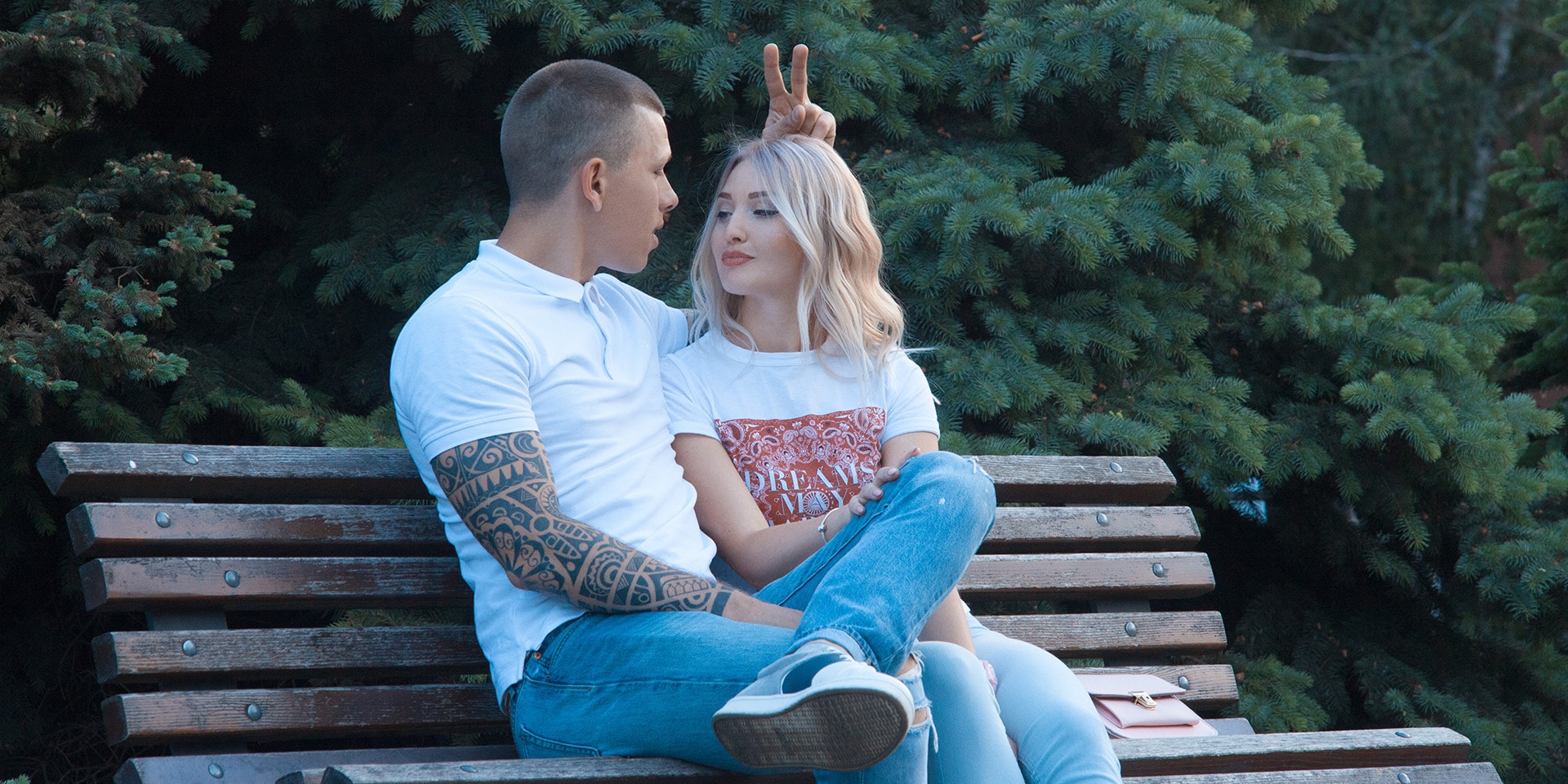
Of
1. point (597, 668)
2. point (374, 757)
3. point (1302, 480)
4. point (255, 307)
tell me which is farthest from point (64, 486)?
point (1302, 480)

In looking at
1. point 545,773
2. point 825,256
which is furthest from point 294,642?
point 825,256

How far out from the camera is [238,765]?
7.59 ft

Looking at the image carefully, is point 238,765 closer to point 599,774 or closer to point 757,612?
point 599,774

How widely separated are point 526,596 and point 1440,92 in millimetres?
10600

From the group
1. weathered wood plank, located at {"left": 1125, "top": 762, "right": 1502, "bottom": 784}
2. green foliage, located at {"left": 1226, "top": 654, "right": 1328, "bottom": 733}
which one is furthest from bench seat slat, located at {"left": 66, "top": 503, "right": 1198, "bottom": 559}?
green foliage, located at {"left": 1226, "top": 654, "right": 1328, "bottom": 733}

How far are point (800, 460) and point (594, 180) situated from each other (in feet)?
2.34

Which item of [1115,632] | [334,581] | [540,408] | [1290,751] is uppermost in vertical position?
[540,408]

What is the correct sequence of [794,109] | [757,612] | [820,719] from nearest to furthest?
[820,719] → [757,612] → [794,109]

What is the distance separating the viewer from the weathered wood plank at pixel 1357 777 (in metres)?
2.42

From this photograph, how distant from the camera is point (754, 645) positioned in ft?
6.88

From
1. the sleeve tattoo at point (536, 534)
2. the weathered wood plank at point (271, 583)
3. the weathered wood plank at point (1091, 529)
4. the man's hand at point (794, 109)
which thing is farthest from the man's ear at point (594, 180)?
the weathered wood plank at point (1091, 529)

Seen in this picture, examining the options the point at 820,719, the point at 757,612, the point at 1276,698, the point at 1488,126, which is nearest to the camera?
the point at 820,719

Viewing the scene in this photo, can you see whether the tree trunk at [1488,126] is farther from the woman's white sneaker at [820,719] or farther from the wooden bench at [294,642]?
the woman's white sneaker at [820,719]

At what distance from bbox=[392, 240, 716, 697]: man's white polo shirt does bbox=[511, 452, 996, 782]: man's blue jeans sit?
0.11 meters
